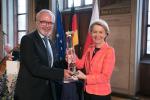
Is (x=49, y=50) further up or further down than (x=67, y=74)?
further up

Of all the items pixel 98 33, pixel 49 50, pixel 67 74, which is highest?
pixel 98 33

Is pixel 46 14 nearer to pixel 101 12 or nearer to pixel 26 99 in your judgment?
pixel 26 99

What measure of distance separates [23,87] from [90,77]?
0.63 meters

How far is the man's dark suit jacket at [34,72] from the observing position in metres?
1.98

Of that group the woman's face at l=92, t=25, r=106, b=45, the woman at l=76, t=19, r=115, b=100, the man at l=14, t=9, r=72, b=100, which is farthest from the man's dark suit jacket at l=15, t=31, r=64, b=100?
the woman's face at l=92, t=25, r=106, b=45

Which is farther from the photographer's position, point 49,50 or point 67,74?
point 49,50

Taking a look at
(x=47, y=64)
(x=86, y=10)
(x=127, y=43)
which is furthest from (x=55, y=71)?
(x=86, y=10)

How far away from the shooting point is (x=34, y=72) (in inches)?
77.8

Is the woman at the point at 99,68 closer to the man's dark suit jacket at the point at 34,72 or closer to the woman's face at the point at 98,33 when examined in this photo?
the woman's face at the point at 98,33

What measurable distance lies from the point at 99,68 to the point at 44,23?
64 cm

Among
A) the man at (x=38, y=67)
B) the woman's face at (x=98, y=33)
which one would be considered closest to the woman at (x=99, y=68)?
the woman's face at (x=98, y=33)

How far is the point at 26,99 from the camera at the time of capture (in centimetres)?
206

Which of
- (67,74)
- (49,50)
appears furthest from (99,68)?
(49,50)

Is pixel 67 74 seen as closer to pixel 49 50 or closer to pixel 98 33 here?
pixel 49 50
